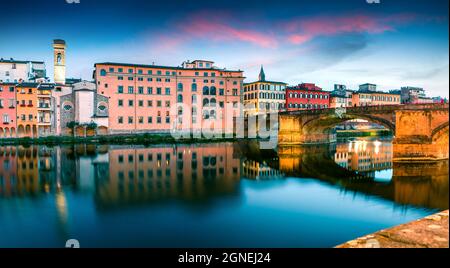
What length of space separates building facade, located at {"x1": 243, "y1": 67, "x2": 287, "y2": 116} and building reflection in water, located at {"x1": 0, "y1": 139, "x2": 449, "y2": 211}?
72.6ft

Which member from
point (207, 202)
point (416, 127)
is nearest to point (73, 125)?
point (207, 202)

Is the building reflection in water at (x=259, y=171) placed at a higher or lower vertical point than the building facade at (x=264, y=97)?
lower

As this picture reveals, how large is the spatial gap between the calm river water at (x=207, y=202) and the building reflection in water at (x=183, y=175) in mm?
53

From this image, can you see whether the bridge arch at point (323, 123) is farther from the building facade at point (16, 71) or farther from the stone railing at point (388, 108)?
the building facade at point (16, 71)

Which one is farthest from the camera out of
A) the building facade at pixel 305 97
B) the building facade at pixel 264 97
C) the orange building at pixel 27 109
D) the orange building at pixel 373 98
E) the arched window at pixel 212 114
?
the orange building at pixel 373 98

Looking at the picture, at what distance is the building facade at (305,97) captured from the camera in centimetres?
4859

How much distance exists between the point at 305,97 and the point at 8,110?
132 ft

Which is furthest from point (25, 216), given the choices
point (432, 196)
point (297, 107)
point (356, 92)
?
point (356, 92)

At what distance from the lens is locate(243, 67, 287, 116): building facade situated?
4653cm

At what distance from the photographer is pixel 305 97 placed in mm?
49375

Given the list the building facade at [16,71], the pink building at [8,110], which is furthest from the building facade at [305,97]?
the pink building at [8,110]

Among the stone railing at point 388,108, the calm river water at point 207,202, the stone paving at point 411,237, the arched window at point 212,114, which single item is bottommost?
the calm river water at point 207,202

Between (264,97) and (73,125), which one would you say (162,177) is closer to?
(73,125)
